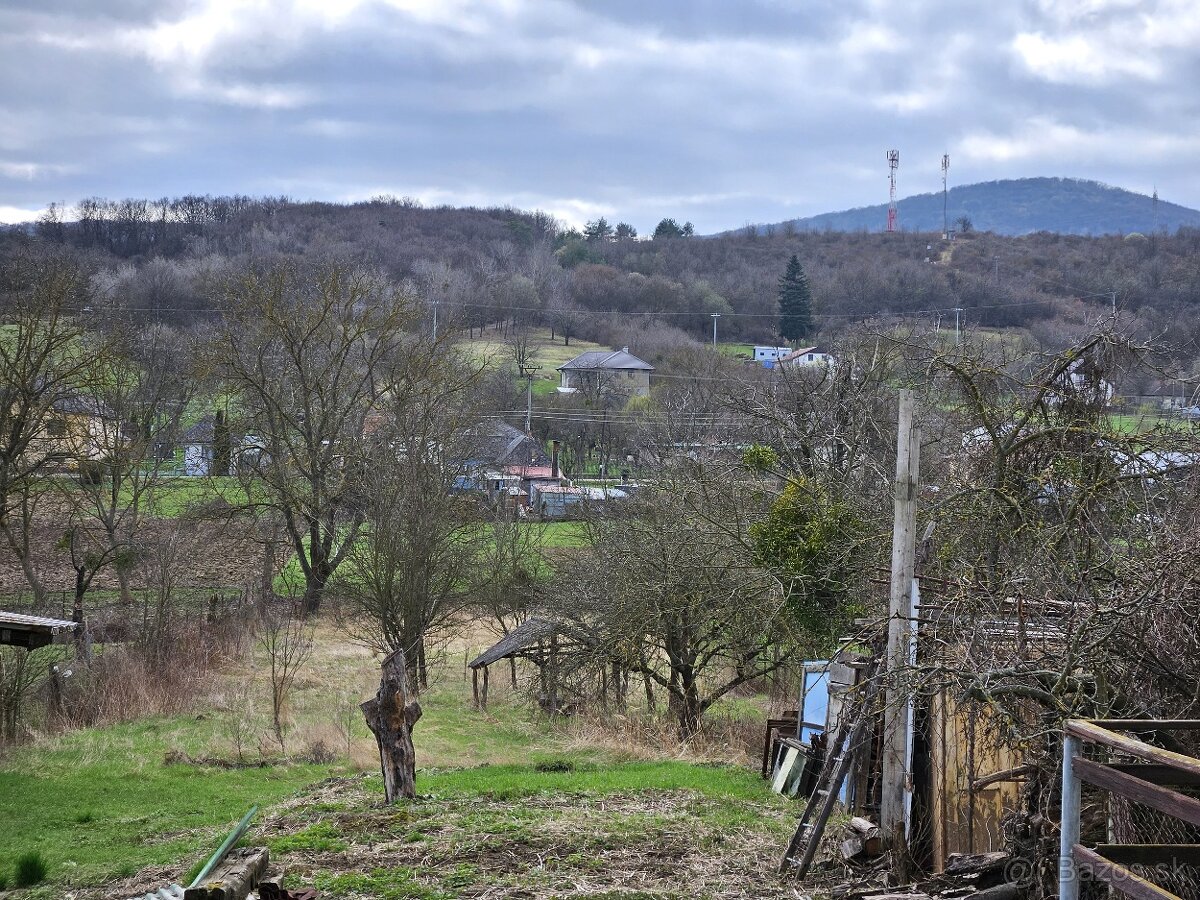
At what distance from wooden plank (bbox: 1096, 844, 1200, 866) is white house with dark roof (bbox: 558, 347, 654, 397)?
47.4m

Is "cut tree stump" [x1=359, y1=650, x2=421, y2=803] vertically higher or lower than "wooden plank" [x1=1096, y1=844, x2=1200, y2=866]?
lower

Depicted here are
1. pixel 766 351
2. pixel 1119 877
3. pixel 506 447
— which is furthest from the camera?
pixel 766 351

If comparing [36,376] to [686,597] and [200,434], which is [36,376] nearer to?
[200,434]

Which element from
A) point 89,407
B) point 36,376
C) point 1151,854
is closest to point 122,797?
point 1151,854

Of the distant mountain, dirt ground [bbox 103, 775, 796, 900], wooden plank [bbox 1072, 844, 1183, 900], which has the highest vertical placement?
the distant mountain

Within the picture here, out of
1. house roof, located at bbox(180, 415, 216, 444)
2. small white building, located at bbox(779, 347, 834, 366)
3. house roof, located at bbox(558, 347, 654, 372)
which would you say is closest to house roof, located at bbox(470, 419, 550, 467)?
house roof, located at bbox(180, 415, 216, 444)

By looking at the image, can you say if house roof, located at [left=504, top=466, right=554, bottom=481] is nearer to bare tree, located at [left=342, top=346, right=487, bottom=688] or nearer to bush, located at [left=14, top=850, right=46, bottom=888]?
bare tree, located at [left=342, top=346, right=487, bottom=688]

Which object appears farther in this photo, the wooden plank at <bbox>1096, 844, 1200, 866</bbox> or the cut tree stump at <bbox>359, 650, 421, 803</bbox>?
the cut tree stump at <bbox>359, 650, 421, 803</bbox>

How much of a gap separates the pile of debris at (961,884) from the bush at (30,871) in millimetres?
6391

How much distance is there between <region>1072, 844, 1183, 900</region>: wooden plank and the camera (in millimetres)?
3869

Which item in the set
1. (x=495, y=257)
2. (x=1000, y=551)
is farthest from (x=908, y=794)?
(x=495, y=257)

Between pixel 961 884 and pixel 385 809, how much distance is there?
5.37 m

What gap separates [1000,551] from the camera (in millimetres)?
10492

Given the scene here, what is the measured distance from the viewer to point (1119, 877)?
13.4 ft
